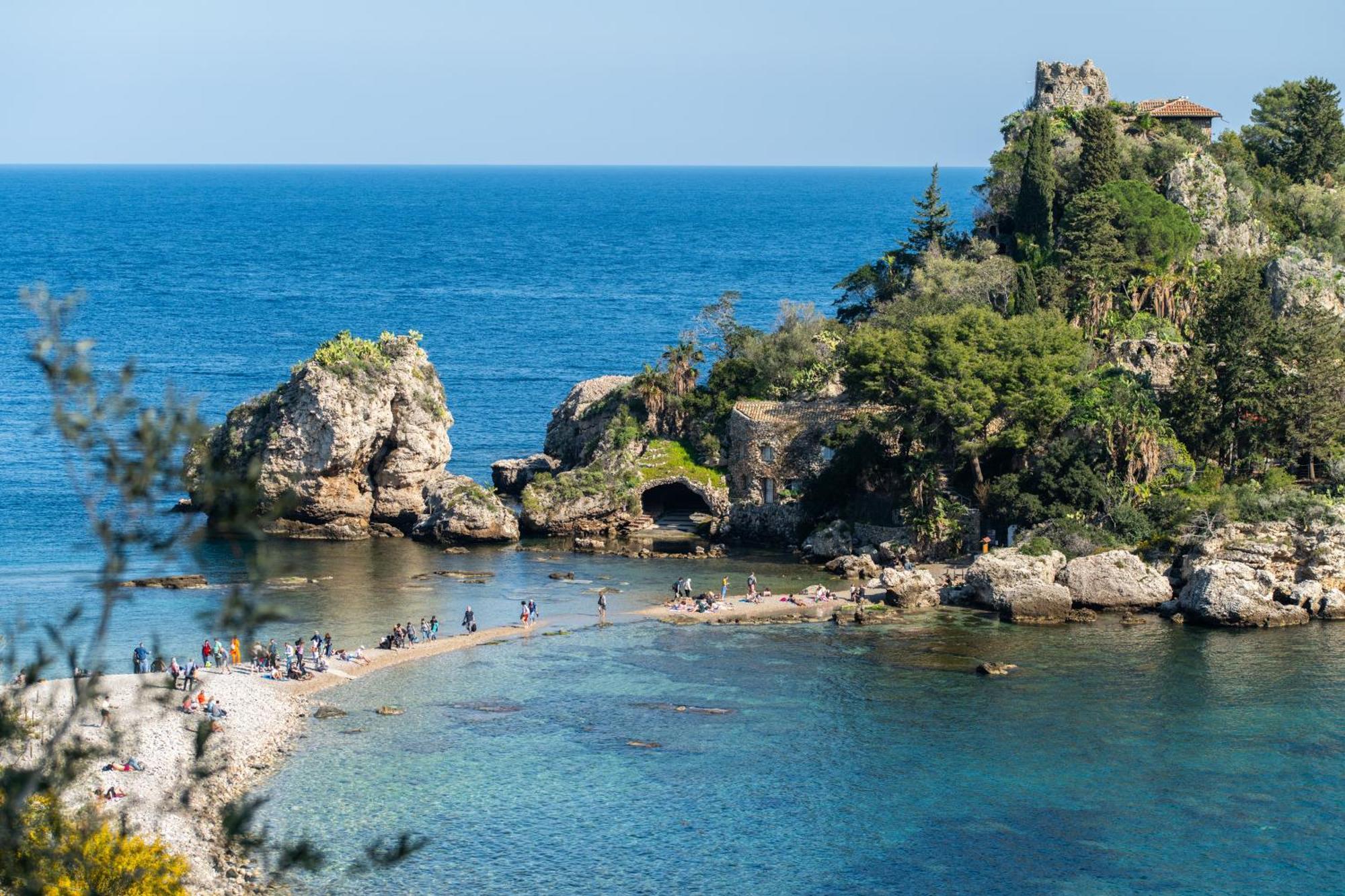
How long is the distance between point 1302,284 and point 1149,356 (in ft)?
27.6

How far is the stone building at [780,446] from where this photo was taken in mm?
72312

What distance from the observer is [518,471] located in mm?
81938

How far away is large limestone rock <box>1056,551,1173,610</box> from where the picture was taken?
2357 inches

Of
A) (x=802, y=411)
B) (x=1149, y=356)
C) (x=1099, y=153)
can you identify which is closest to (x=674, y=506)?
(x=802, y=411)

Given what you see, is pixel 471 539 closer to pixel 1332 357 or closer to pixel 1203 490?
pixel 1203 490

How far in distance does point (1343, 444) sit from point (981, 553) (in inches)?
632

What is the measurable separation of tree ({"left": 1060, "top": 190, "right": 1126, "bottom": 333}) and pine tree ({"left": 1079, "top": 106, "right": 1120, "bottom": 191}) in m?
3.52

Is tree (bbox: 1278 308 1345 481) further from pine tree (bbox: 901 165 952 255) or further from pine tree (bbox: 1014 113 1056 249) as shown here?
pine tree (bbox: 901 165 952 255)

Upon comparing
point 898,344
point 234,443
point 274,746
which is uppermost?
point 898,344

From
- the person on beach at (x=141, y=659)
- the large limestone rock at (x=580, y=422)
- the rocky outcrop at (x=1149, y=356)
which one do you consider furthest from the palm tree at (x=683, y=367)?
the person on beach at (x=141, y=659)

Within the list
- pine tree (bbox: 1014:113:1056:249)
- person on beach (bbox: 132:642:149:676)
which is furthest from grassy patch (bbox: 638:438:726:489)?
person on beach (bbox: 132:642:149:676)

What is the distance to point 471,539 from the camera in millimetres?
71938

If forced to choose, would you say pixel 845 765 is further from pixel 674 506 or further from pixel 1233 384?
pixel 674 506

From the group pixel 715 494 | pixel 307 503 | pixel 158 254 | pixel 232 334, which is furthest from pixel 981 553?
pixel 158 254
